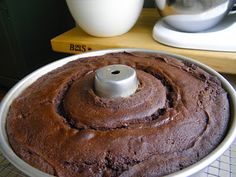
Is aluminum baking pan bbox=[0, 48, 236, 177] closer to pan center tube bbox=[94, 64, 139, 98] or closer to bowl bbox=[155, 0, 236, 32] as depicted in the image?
pan center tube bbox=[94, 64, 139, 98]

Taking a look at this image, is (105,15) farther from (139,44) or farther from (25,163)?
(25,163)

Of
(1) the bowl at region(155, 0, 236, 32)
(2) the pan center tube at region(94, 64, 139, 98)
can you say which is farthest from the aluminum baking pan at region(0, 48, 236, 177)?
(1) the bowl at region(155, 0, 236, 32)

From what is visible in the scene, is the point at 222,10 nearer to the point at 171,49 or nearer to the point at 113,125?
Answer: the point at 171,49

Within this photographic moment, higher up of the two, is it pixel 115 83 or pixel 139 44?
pixel 115 83

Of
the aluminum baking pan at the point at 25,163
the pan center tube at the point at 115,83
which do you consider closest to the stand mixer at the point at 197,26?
the aluminum baking pan at the point at 25,163

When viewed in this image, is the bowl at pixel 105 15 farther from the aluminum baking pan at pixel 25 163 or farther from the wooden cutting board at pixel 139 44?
the aluminum baking pan at pixel 25 163

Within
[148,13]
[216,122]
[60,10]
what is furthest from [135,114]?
[60,10]

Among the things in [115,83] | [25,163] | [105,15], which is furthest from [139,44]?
[25,163]
